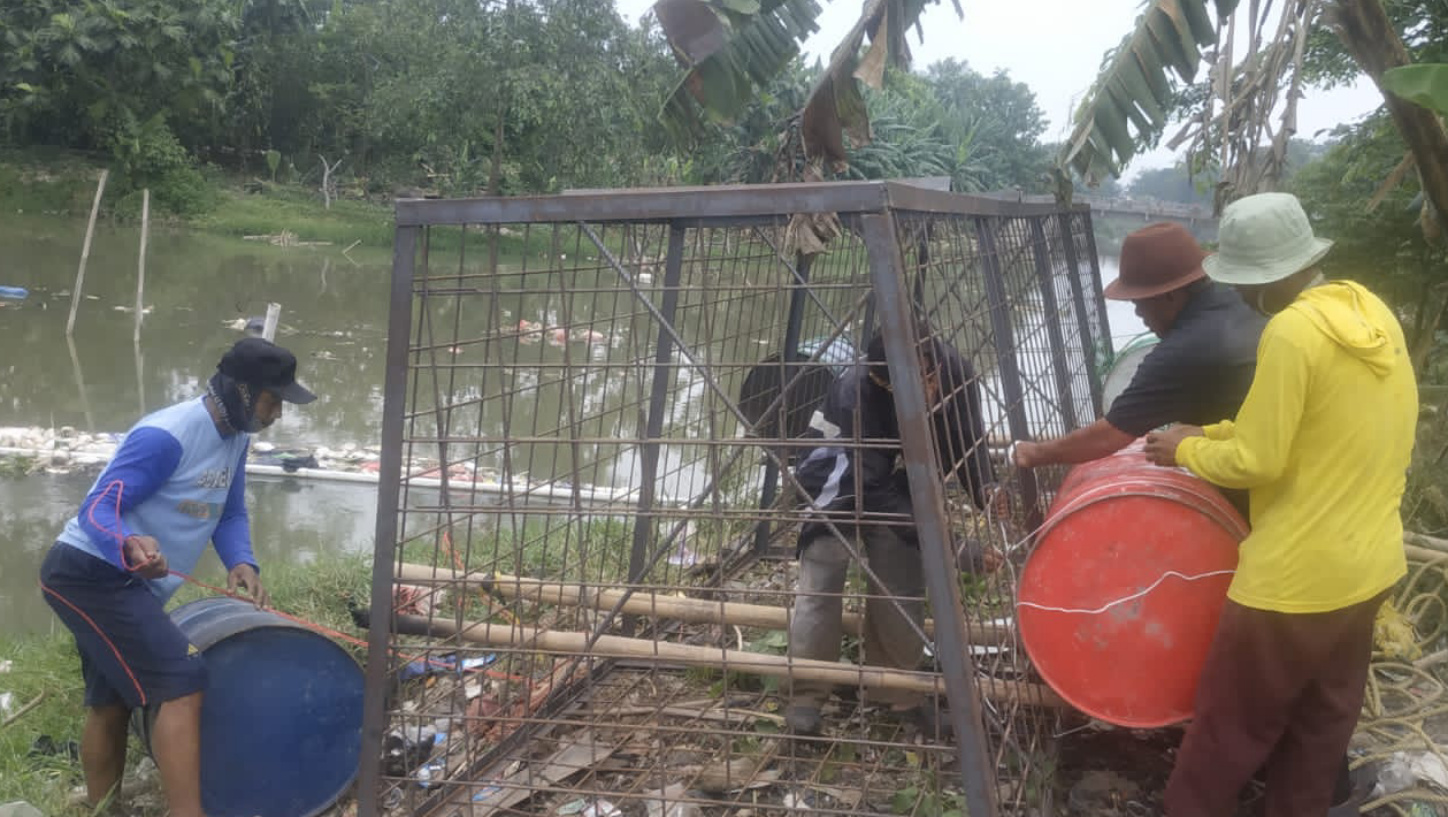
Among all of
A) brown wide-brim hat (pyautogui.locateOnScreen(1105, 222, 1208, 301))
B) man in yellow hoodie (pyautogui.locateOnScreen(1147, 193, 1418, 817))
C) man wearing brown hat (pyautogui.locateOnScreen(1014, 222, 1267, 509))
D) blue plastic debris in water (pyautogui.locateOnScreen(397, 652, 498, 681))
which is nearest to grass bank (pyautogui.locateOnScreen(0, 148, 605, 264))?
blue plastic debris in water (pyautogui.locateOnScreen(397, 652, 498, 681))

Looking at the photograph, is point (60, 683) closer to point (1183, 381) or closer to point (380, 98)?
point (1183, 381)

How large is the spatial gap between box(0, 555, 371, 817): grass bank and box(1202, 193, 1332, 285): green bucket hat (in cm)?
386

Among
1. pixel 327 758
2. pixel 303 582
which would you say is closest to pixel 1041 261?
pixel 327 758

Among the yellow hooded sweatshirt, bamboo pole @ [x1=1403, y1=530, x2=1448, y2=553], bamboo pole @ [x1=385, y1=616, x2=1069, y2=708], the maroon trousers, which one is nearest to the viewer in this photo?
the yellow hooded sweatshirt

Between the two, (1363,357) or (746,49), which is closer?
(1363,357)

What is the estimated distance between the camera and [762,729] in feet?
13.5

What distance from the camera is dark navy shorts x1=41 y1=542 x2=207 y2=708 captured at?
11.1 ft

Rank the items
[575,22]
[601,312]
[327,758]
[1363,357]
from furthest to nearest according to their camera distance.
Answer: [575,22] → [601,312] → [327,758] → [1363,357]

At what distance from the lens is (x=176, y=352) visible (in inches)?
534

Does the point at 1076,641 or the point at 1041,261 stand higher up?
the point at 1041,261

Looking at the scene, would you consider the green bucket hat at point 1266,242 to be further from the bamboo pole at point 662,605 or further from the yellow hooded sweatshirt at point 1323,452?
the bamboo pole at point 662,605

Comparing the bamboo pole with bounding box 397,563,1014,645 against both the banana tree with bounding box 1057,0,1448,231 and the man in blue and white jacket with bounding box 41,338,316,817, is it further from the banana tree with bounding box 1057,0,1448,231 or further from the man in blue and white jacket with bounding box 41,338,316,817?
the banana tree with bounding box 1057,0,1448,231

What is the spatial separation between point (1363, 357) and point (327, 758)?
341cm

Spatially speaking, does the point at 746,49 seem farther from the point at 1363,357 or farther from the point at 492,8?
the point at 492,8
